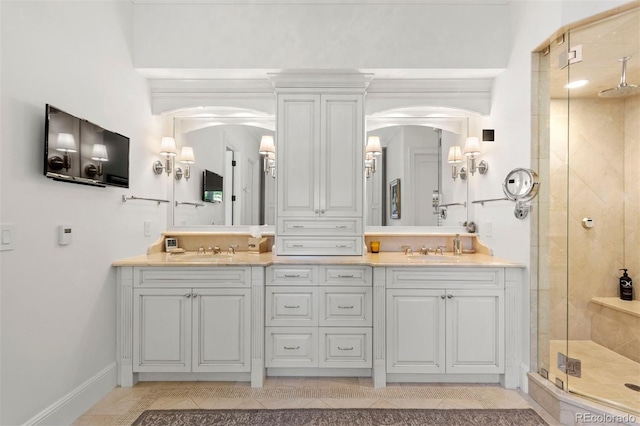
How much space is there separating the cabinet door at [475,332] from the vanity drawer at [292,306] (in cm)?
96

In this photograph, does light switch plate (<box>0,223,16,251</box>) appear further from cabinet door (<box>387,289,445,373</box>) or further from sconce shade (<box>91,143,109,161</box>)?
cabinet door (<box>387,289,445,373</box>)

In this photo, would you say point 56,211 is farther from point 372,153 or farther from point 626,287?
A: point 626,287

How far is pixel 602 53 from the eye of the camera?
2.26m

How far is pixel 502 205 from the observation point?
263 cm

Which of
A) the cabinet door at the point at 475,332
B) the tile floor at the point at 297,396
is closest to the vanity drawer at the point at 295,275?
the tile floor at the point at 297,396

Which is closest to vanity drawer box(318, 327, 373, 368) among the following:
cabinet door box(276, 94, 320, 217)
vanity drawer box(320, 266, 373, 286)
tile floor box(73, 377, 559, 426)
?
tile floor box(73, 377, 559, 426)

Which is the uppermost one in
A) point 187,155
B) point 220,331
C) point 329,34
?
point 329,34

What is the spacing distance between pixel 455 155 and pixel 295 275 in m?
1.85

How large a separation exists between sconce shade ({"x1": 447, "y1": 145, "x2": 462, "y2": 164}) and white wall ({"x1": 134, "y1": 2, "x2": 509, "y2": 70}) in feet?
2.39

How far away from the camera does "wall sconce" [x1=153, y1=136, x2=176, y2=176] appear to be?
2977mm

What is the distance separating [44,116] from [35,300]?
95 cm

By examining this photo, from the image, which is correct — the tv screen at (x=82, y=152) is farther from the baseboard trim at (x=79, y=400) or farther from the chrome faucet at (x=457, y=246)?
the chrome faucet at (x=457, y=246)

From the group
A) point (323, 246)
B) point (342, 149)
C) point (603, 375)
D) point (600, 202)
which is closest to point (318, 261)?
point (323, 246)

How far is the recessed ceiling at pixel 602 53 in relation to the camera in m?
2.05
